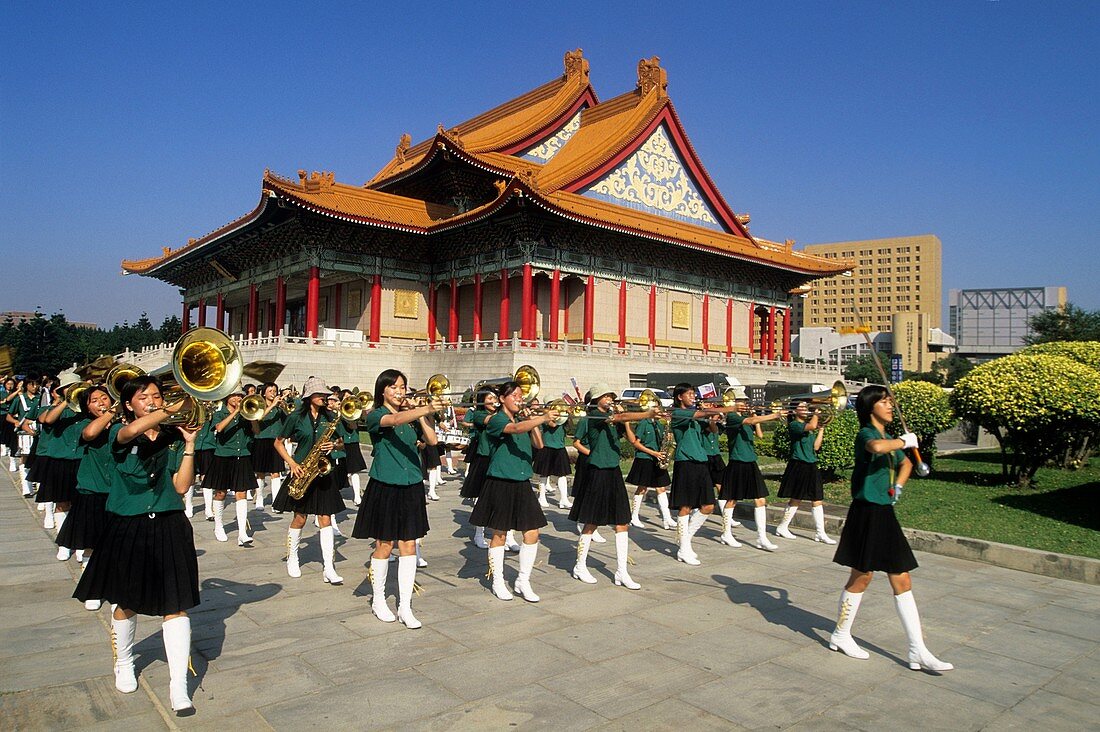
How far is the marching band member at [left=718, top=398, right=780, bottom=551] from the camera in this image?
9336mm

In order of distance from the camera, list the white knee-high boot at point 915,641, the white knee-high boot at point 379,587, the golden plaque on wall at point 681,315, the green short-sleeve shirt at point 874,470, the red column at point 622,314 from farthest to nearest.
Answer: the golden plaque on wall at point 681,315 → the red column at point 622,314 → the white knee-high boot at point 379,587 → the green short-sleeve shirt at point 874,470 → the white knee-high boot at point 915,641

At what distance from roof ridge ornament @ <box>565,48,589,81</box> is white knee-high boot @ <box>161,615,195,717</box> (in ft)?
127

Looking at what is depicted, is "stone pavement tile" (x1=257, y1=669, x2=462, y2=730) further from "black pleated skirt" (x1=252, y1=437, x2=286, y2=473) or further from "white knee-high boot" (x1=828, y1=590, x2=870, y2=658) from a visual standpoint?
"black pleated skirt" (x1=252, y1=437, x2=286, y2=473)

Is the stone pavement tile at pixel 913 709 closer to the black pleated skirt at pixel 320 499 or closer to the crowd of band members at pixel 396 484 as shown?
the crowd of band members at pixel 396 484

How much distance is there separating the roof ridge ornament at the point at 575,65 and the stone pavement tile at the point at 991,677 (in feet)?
125

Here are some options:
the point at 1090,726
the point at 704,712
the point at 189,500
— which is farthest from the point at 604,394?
the point at 189,500

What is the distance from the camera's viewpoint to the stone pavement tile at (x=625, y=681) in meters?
4.56

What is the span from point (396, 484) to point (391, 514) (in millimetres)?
249

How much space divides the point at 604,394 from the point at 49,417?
601 centimetres

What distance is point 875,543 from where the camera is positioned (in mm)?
5277

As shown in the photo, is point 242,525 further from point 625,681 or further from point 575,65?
point 575,65

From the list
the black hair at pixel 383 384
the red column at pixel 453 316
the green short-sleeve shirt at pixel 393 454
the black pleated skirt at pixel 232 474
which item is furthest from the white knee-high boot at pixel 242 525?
the red column at pixel 453 316

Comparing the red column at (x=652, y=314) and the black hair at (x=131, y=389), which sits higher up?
the red column at (x=652, y=314)

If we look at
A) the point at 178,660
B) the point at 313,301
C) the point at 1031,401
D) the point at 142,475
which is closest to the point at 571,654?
the point at 178,660
